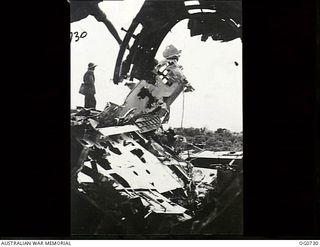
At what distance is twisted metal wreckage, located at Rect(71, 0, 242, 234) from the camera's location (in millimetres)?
1911

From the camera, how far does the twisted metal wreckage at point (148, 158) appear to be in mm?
1911

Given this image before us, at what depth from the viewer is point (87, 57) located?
6.31ft

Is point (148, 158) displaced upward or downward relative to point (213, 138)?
downward

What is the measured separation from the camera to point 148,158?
1928 mm
